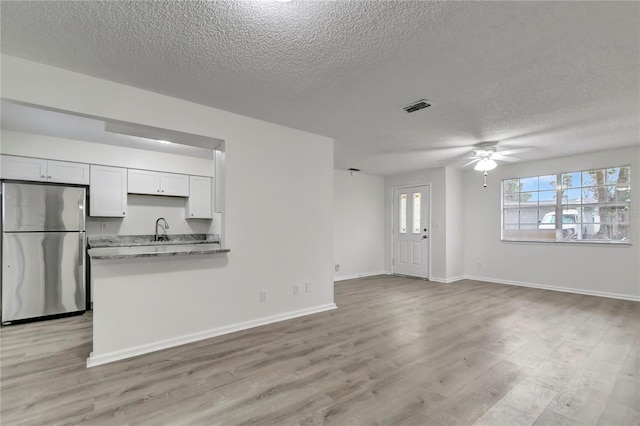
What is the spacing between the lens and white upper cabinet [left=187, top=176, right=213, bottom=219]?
5395 millimetres

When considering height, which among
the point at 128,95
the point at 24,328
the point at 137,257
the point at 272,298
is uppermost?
the point at 128,95

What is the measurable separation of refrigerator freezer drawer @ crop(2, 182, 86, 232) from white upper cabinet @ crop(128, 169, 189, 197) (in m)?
0.72

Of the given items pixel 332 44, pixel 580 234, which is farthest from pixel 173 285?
pixel 580 234

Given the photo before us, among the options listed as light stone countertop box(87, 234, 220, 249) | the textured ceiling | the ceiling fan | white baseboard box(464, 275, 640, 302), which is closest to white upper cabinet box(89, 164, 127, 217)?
light stone countertop box(87, 234, 220, 249)

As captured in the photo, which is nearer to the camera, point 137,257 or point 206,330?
point 137,257

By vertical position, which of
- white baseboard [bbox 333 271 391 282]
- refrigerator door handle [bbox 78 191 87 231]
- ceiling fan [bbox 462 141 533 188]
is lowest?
white baseboard [bbox 333 271 391 282]

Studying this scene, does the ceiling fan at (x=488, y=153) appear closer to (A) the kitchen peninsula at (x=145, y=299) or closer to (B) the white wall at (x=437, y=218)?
(B) the white wall at (x=437, y=218)

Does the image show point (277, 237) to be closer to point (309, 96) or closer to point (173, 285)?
point (173, 285)

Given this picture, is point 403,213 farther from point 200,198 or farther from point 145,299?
point 145,299

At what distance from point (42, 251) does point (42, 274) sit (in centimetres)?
29

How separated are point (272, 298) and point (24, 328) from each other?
9.55ft

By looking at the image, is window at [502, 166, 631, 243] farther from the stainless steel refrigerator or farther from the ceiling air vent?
the stainless steel refrigerator

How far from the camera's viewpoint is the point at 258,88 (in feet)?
9.16

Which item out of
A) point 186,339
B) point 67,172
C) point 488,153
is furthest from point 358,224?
point 67,172
